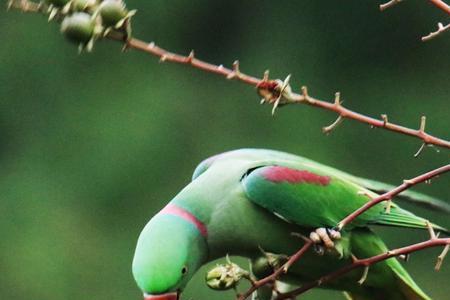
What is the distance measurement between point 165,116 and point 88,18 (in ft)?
19.8

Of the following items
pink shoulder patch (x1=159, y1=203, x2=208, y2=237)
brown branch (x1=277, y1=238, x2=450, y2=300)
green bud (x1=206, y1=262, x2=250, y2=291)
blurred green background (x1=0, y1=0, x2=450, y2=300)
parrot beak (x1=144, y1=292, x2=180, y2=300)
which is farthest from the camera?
blurred green background (x1=0, y1=0, x2=450, y2=300)

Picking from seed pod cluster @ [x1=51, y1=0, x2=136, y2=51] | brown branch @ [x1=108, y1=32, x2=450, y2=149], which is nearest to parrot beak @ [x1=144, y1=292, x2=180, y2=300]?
brown branch @ [x1=108, y1=32, x2=450, y2=149]

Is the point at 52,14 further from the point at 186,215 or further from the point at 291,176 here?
the point at 291,176

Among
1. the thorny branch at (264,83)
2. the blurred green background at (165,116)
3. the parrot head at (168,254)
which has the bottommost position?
the blurred green background at (165,116)

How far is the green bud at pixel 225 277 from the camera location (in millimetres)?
2080

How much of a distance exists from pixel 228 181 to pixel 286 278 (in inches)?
8.1

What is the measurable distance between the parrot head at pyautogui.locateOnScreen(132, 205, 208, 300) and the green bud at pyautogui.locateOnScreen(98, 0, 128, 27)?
60cm

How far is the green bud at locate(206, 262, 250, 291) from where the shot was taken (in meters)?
2.08

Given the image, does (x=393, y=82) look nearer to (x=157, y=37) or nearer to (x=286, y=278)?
(x=157, y=37)

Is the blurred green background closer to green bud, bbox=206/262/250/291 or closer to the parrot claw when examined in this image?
the parrot claw

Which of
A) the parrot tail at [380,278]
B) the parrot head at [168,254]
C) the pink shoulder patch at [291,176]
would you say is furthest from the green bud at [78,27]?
the parrot tail at [380,278]

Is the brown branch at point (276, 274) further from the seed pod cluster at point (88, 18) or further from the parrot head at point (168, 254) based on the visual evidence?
the seed pod cluster at point (88, 18)

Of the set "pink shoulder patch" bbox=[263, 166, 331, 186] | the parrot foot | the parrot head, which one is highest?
"pink shoulder patch" bbox=[263, 166, 331, 186]

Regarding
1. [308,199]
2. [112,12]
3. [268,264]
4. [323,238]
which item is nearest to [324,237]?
[323,238]
